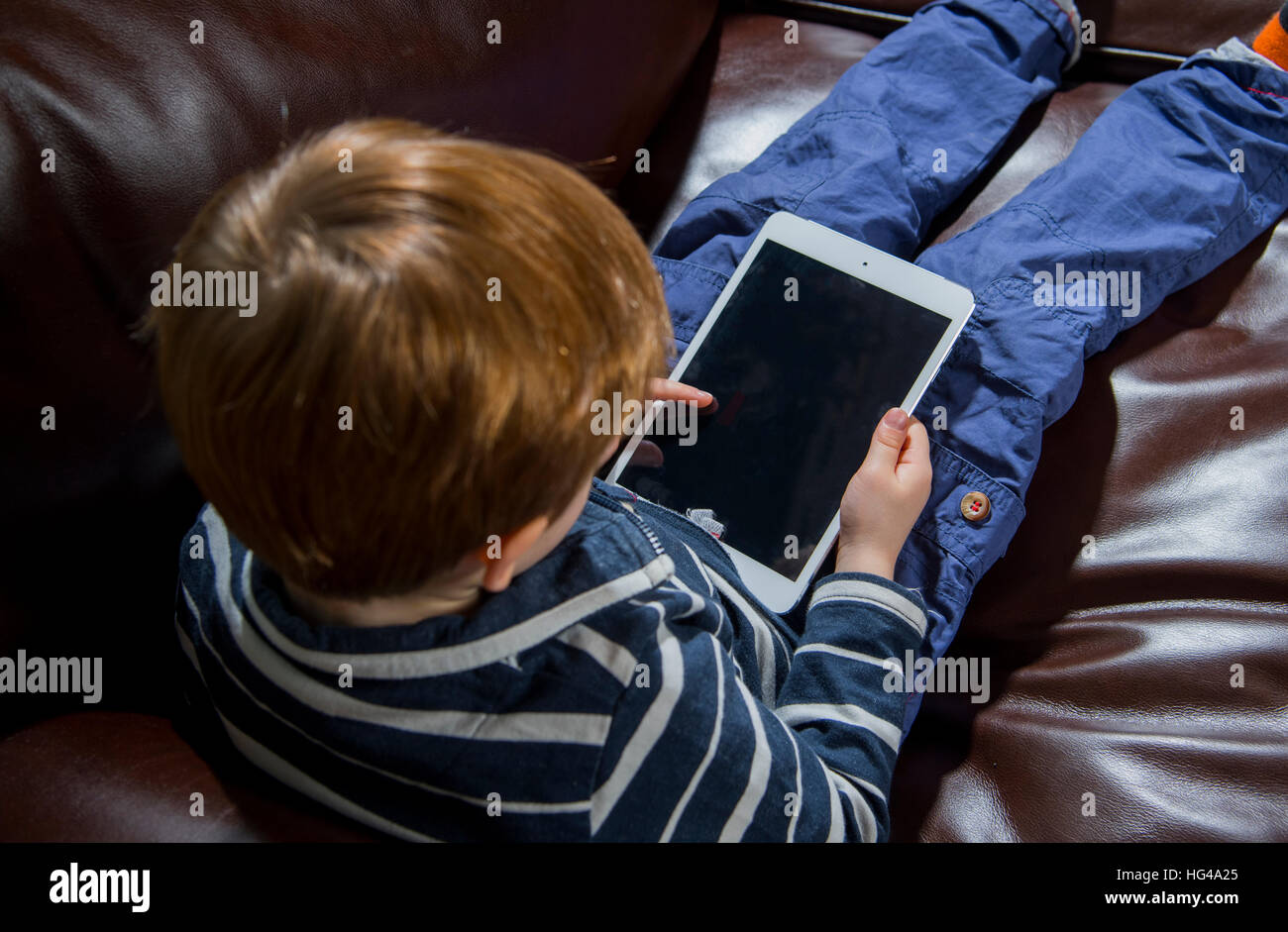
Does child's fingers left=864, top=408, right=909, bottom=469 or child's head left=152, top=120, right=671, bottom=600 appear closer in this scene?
child's head left=152, top=120, right=671, bottom=600

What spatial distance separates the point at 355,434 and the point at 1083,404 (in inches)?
24.2

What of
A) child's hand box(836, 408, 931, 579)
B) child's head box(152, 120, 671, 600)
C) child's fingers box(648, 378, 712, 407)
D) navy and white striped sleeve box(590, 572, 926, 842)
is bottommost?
navy and white striped sleeve box(590, 572, 926, 842)

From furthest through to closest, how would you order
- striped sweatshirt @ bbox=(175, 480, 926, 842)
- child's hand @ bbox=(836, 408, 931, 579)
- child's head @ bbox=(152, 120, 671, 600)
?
child's hand @ bbox=(836, 408, 931, 579), striped sweatshirt @ bbox=(175, 480, 926, 842), child's head @ bbox=(152, 120, 671, 600)

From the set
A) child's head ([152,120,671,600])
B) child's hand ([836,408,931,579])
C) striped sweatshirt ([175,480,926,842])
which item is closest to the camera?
child's head ([152,120,671,600])

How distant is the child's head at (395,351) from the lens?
366mm

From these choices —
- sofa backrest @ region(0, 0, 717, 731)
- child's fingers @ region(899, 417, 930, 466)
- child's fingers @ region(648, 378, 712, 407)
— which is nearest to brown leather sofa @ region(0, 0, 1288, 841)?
sofa backrest @ region(0, 0, 717, 731)

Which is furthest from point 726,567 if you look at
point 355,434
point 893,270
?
point 355,434

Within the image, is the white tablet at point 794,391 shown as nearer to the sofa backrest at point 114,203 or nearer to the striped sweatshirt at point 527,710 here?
the striped sweatshirt at point 527,710

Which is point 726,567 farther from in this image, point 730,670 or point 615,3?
point 615,3

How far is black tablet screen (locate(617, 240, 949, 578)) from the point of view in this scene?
71 centimetres

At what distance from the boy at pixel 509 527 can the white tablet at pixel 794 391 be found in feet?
0.10

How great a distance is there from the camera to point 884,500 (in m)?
0.67

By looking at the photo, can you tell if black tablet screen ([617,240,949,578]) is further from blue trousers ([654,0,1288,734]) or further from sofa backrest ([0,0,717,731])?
sofa backrest ([0,0,717,731])

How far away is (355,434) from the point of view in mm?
377
